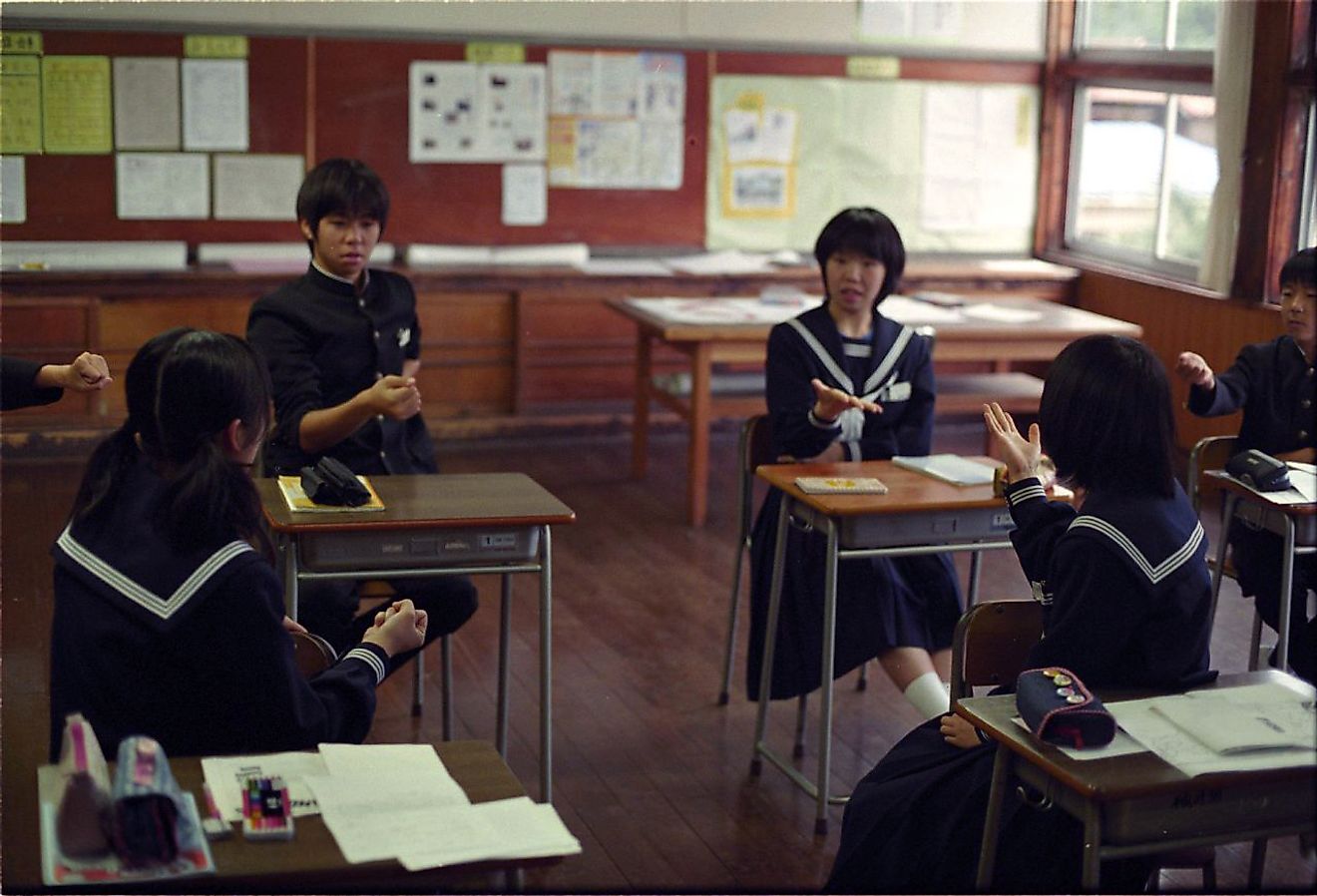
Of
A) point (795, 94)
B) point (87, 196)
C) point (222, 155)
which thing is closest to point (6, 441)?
point (87, 196)

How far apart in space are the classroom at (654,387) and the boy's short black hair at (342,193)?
0.04 feet

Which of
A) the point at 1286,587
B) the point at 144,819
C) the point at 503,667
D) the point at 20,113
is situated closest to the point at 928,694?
the point at 1286,587

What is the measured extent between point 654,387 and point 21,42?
2676mm

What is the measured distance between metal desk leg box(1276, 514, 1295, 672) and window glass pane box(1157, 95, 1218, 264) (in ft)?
10.7

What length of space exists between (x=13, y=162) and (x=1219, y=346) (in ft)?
15.3

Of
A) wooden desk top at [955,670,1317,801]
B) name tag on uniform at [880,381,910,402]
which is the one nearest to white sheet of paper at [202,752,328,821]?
wooden desk top at [955,670,1317,801]

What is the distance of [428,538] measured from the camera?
296cm

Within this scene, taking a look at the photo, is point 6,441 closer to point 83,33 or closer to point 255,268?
point 255,268

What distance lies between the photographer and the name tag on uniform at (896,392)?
3.72 metres

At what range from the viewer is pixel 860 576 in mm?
3422

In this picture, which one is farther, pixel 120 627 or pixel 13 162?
pixel 13 162

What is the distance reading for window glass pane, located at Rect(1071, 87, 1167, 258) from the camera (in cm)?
683

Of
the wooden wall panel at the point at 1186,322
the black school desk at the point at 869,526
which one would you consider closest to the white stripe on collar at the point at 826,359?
the black school desk at the point at 869,526

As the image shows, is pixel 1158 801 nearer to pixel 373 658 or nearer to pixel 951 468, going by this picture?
pixel 373 658
